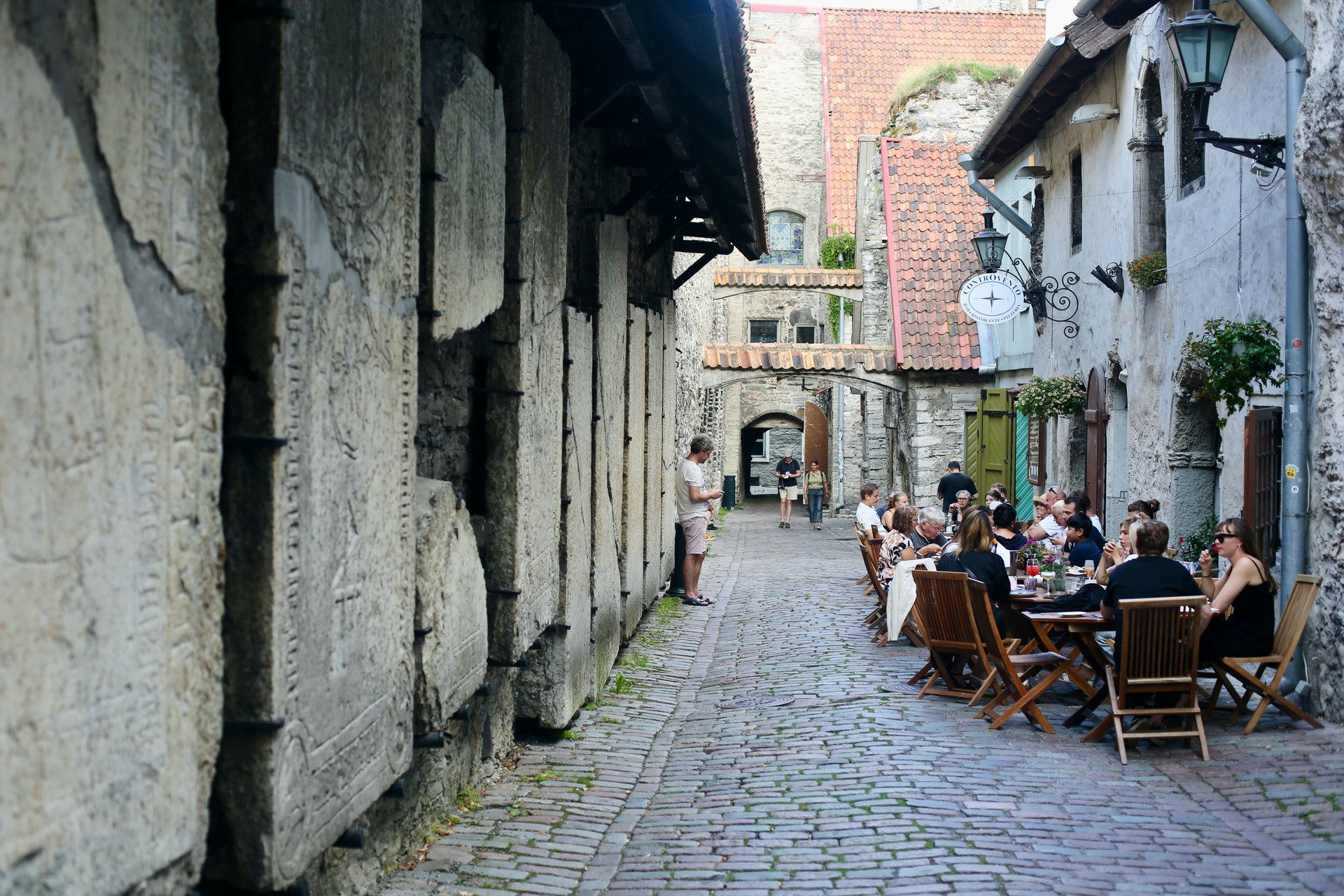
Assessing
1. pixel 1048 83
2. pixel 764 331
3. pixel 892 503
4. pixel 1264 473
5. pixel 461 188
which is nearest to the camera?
pixel 461 188

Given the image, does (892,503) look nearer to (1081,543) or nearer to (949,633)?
(1081,543)

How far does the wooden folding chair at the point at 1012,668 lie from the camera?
7488 mm

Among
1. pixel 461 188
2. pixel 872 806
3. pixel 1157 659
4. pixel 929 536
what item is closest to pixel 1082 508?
pixel 929 536

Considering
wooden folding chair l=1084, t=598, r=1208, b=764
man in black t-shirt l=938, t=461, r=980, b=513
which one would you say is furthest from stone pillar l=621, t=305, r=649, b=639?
man in black t-shirt l=938, t=461, r=980, b=513

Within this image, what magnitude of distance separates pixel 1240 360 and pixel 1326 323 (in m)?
1.18

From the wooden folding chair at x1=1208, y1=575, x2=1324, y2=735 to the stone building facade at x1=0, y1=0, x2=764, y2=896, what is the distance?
3663mm

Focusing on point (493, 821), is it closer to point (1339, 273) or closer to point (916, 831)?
point (916, 831)

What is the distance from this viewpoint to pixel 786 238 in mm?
41469

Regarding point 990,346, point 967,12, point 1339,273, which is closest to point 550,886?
point 1339,273

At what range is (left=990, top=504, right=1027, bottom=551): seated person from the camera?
1078 cm

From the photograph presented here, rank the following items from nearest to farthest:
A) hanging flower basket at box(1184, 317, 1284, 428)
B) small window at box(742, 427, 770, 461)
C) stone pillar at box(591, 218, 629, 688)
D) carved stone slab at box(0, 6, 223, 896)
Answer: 1. carved stone slab at box(0, 6, 223, 896)
2. stone pillar at box(591, 218, 629, 688)
3. hanging flower basket at box(1184, 317, 1284, 428)
4. small window at box(742, 427, 770, 461)

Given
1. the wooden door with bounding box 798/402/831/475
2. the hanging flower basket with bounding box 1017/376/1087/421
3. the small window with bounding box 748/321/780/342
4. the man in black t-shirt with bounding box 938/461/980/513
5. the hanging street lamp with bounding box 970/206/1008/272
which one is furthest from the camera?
the small window with bounding box 748/321/780/342

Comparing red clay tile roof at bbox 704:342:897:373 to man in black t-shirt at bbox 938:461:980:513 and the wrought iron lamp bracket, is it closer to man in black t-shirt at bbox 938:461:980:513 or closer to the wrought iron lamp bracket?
man in black t-shirt at bbox 938:461:980:513

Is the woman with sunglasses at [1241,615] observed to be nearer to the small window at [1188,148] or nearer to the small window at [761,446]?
the small window at [1188,148]
